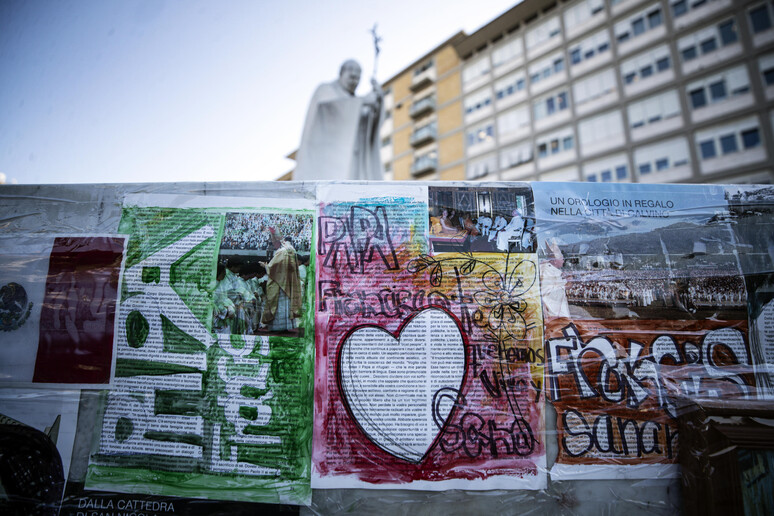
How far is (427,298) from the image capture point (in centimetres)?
197

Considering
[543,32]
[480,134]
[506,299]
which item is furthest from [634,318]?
[543,32]

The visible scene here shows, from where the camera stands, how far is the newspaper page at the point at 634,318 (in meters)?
1.87

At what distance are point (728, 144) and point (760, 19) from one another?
5233 mm

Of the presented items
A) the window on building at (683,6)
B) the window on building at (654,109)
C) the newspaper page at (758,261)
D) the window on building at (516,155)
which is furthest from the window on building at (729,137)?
the newspaper page at (758,261)

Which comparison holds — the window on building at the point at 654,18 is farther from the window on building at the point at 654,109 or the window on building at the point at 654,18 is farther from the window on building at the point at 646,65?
the window on building at the point at 654,109

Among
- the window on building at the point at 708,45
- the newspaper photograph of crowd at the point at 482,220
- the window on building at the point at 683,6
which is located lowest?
A: the newspaper photograph of crowd at the point at 482,220

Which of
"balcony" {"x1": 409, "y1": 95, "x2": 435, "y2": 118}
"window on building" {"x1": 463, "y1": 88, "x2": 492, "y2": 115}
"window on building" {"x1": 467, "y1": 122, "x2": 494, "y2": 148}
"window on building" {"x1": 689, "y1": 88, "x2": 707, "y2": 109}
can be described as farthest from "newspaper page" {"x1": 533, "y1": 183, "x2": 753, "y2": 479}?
"balcony" {"x1": 409, "y1": 95, "x2": 435, "y2": 118}

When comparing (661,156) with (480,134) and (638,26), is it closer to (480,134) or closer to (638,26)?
(638,26)

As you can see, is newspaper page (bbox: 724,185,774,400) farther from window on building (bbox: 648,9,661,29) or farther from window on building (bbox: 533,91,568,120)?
window on building (bbox: 648,9,661,29)

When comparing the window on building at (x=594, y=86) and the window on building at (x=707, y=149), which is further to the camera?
the window on building at (x=594, y=86)

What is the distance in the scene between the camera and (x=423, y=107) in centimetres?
2962

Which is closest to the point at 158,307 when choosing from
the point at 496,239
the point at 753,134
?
the point at 496,239

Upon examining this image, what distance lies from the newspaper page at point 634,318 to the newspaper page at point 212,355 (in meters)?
1.19

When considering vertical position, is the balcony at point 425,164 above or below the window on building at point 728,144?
above
